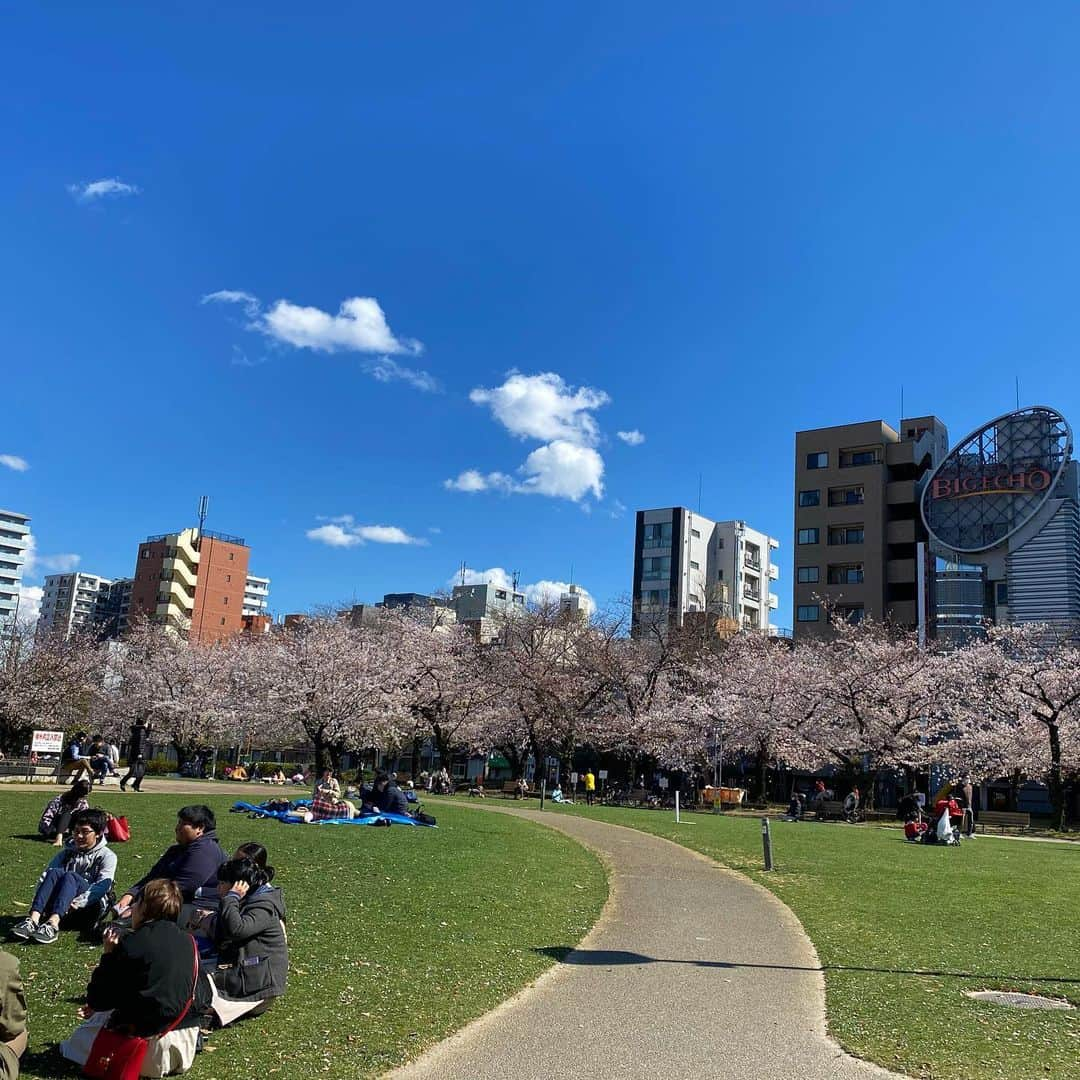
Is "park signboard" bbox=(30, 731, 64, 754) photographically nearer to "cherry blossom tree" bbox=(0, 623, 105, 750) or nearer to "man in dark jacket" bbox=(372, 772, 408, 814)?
"cherry blossom tree" bbox=(0, 623, 105, 750)

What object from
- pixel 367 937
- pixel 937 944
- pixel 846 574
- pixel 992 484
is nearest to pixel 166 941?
pixel 367 937

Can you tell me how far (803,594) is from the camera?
77562 millimetres

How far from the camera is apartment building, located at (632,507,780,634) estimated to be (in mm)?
104375

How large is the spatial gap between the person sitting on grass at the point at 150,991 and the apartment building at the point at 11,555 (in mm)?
167137

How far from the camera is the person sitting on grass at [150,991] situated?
5.75m

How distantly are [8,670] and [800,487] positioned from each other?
60.7 meters

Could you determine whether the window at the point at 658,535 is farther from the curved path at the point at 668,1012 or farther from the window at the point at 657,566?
the curved path at the point at 668,1012

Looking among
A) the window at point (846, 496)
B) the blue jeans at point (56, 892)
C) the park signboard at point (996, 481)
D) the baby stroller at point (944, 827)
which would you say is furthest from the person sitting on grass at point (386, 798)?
the window at point (846, 496)

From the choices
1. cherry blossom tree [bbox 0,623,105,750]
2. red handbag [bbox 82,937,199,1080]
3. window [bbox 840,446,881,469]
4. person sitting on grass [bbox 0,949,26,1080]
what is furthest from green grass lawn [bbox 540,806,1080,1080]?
window [bbox 840,446,881,469]

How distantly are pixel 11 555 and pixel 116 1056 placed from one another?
17190cm

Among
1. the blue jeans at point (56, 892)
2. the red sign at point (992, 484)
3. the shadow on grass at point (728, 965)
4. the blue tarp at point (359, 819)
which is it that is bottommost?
the blue tarp at point (359, 819)

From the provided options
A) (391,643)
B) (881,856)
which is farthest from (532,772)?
(881,856)

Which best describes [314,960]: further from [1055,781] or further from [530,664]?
[530,664]

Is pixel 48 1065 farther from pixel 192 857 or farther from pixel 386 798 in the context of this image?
pixel 386 798
